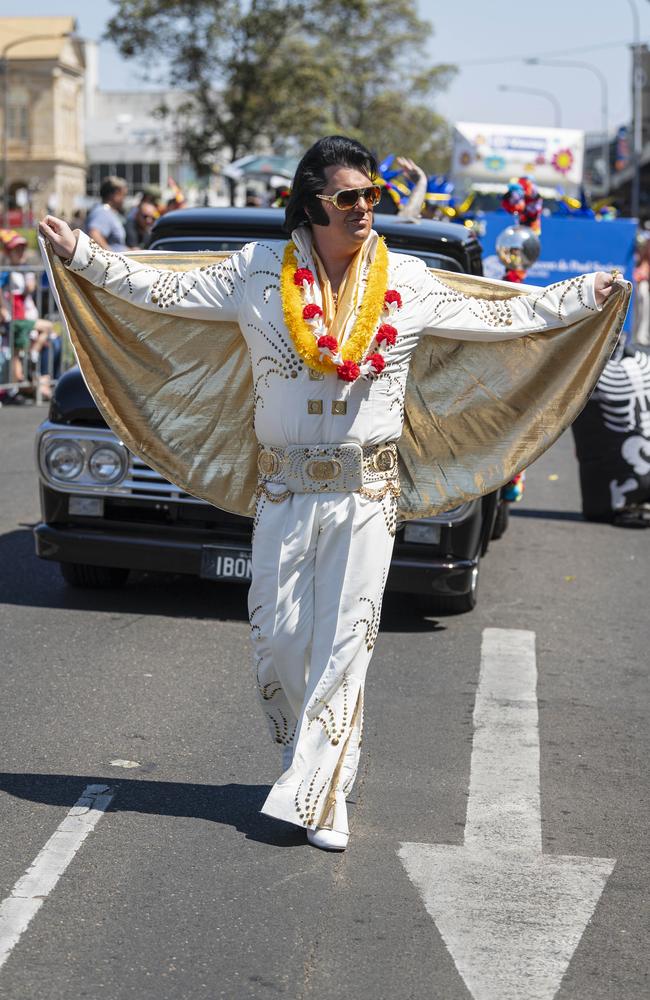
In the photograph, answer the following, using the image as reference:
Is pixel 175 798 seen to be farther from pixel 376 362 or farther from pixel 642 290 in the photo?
pixel 642 290

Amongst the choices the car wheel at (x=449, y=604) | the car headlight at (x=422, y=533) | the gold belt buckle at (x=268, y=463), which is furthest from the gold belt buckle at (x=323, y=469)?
the car wheel at (x=449, y=604)

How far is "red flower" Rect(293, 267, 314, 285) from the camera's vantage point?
180 inches

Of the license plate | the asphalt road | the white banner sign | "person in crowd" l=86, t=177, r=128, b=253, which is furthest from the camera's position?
the white banner sign

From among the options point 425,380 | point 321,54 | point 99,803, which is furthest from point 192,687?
point 321,54

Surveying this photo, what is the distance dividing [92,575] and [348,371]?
3994 mm

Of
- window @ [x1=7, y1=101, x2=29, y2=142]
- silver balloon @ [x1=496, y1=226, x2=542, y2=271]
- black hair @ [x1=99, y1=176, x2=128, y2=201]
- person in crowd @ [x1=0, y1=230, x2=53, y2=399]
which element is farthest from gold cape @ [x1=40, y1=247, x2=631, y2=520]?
window @ [x1=7, y1=101, x2=29, y2=142]

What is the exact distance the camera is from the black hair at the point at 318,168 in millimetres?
4535

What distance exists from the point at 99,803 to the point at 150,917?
0.96m

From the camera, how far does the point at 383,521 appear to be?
4715 millimetres

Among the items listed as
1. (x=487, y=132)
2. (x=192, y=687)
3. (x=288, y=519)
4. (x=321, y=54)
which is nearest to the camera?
(x=288, y=519)

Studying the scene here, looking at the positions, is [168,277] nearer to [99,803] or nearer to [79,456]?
[99,803]

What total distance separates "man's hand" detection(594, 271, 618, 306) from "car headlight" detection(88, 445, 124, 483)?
330 centimetres

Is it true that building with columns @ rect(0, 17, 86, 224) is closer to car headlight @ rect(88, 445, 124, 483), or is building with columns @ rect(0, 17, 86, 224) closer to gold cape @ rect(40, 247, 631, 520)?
car headlight @ rect(88, 445, 124, 483)

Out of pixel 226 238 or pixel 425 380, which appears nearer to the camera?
pixel 425 380
